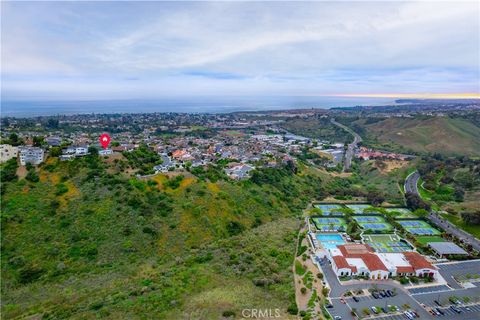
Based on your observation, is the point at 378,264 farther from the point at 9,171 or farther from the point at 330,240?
the point at 9,171

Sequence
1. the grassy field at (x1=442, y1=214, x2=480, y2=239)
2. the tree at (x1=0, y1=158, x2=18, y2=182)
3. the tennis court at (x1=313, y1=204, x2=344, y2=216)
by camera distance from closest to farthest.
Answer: the tree at (x1=0, y1=158, x2=18, y2=182) → the grassy field at (x1=442, y1=214, x2=480, y2=239) → the tennis court at (x1=313, y1=204, x2=344, y2=216)

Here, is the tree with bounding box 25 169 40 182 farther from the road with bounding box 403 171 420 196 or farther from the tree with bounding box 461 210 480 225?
the road with bounding box 403 171 420 196

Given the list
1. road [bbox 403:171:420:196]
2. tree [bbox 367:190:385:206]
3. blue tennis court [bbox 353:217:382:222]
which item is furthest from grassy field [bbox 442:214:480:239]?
road [bbox 403:171:420:196]

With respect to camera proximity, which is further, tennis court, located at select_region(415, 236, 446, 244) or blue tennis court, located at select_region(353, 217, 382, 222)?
blue tennis court, located at select_region(353, 217, 382, 222)

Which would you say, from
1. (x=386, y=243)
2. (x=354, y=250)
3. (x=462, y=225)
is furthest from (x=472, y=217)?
(x=354, y=250)

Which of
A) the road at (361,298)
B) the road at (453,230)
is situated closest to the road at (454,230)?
the road at (453,230)

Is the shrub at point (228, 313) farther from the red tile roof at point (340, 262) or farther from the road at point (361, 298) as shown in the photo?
the red tile roof at point (340, 262)
